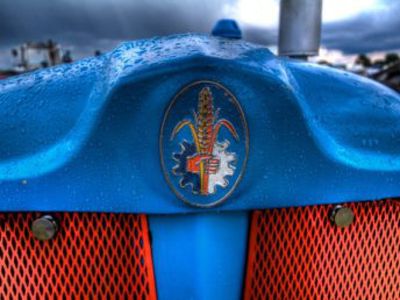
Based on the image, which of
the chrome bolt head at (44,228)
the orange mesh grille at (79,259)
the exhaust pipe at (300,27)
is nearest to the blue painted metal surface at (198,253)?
the orange mesh grille at (79,259)

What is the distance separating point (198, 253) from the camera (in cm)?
96

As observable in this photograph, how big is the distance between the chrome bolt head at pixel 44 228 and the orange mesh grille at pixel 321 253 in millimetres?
498

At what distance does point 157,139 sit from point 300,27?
2.63 metres

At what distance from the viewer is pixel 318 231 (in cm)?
110

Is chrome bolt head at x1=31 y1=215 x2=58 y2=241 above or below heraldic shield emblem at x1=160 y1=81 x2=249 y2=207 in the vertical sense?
below

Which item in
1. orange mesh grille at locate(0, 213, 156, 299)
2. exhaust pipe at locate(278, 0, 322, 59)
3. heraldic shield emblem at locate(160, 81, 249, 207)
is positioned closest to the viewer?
heraldic shield emblem at locate(160, 81, 249, 207)

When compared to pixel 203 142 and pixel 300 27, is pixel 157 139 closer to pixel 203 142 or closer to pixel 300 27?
pixel 203 142

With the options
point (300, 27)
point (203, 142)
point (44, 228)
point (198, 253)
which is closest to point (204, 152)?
point (203, 142)

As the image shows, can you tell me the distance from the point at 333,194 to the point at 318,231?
0.46ft

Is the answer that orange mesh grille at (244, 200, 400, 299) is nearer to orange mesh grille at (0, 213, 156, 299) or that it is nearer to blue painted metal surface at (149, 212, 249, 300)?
blue painted metal surface at (149, 212, 249, 300)

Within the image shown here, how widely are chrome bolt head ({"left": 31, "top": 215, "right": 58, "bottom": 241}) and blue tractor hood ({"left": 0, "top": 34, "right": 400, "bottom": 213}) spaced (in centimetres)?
4

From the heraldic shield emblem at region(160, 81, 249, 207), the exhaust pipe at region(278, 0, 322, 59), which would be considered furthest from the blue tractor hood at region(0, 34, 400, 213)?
the exhaust pipe at region(278, 0, 322, 59)

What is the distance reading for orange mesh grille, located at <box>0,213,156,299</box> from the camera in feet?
3.28

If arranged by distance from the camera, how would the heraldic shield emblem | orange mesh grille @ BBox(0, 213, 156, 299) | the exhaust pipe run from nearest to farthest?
the heraldic shield emblem → orange mesh grille @ BBox(0, 213, 156, 299) → the exhaust pipe
